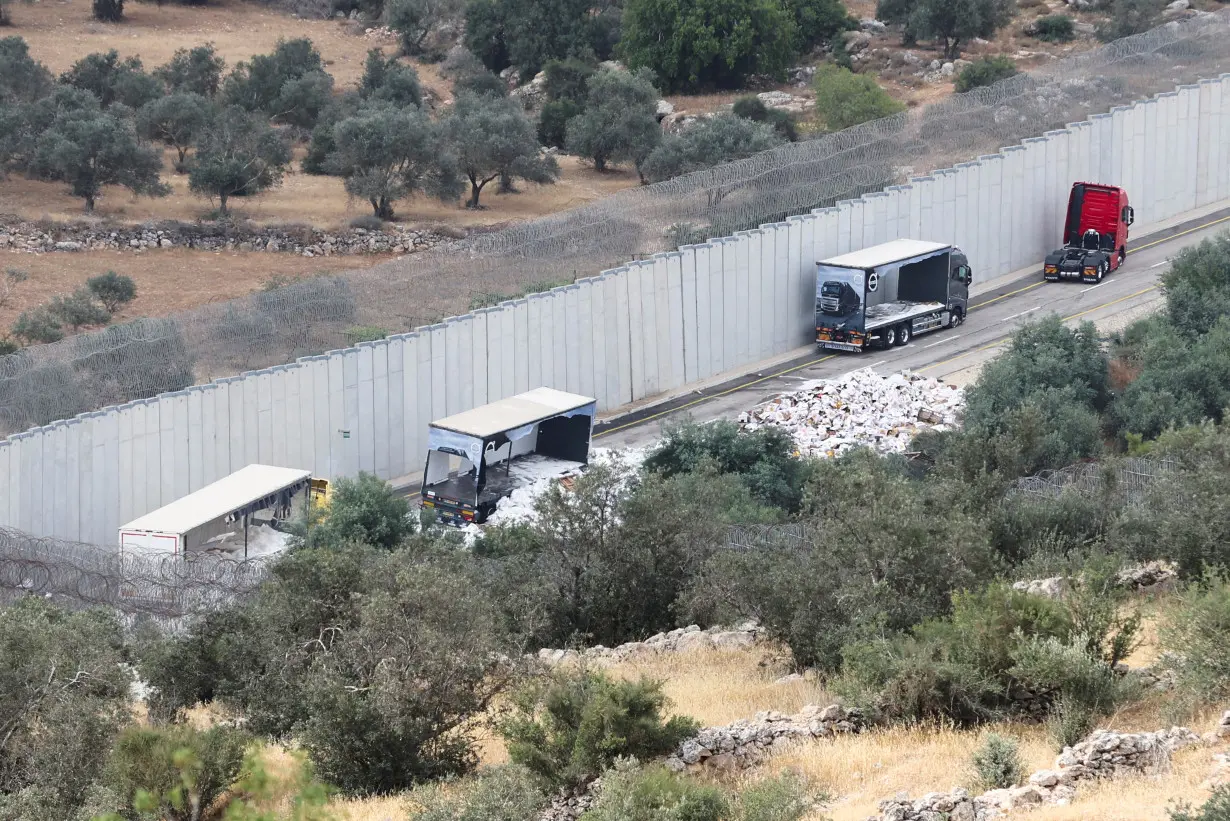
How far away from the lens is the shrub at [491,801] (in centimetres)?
1555

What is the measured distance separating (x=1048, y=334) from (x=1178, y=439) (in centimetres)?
1453

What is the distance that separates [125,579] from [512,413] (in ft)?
41.8

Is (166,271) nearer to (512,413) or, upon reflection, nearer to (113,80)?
(113,80)

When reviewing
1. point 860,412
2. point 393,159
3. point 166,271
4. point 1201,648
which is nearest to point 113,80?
point 393,159

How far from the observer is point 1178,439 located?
Result: 2995 cm

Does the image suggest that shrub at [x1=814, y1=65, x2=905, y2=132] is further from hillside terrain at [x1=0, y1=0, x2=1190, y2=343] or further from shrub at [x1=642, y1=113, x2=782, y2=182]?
shrub at [x1=642, y1=113, x2=782, y2=182]

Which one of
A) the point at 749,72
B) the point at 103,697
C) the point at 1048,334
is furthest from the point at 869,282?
the point at 749,72

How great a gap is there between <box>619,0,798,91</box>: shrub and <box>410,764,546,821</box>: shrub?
6581cm

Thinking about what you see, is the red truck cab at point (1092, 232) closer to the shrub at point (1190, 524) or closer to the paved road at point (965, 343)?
the paved road at point (965, 343)

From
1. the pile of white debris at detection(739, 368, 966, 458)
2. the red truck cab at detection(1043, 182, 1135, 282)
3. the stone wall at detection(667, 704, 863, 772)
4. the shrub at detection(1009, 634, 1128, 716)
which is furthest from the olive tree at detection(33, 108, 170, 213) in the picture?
the shrub at detection(1009, 634, 1128, 716)

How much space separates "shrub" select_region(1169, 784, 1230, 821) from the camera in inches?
497

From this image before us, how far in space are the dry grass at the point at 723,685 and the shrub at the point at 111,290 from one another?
31.8m

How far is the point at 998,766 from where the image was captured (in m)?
15.6

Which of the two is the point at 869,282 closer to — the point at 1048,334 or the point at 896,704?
the point at 1048,334
